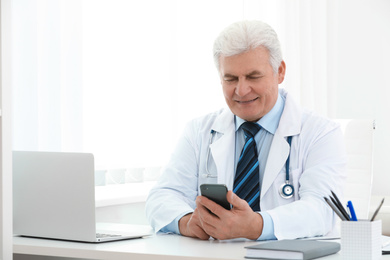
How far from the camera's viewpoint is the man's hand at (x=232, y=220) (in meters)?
1.85

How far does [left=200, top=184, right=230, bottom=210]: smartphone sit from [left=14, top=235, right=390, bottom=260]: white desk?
0.12 metres

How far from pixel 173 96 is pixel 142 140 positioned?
0.32 metres

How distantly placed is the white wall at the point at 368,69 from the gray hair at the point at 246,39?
96.5 inches

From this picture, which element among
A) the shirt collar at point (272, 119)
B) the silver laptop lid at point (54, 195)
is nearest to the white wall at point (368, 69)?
the shirt collar at point (272, 119)

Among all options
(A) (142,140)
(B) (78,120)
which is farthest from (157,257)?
(A) (142,140)

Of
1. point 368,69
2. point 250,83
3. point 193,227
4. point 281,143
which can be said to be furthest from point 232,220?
point 368,69

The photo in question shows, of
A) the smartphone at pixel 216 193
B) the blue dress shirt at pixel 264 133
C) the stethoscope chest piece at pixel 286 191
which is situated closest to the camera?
the smartphone at pixel 216 193

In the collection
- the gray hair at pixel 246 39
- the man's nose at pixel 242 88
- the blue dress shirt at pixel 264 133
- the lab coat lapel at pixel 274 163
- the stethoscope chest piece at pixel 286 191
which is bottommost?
the stethoscope chest piece at pixel 286 191

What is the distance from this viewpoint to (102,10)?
118 inches

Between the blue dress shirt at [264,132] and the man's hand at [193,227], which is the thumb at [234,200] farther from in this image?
the blue dress shirt at [264,132]

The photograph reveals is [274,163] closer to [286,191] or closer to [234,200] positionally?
[286,191]

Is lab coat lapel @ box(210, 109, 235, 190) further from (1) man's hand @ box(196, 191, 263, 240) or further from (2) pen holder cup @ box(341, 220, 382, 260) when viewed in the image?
(2) pen holder cup @ box(341, 220, 382, 260)

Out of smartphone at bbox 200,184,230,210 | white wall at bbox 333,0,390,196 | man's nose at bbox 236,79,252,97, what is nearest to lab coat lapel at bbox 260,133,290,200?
man's nose at bbox 236,79,252,97

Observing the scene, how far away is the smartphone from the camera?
6.00 feet
